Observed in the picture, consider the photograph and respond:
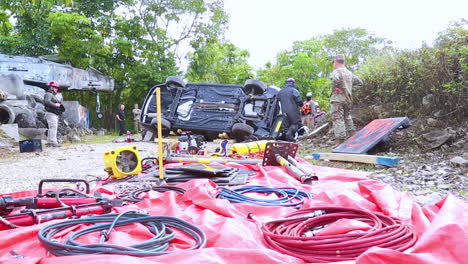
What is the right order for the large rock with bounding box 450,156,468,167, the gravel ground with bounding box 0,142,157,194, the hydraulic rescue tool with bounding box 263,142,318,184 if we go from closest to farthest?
the hydraulic rescue tool with bounding box 263,142,318,184, the large rock with bounding box 450,156,468,167, the gravel ground with bounding box 0,142,157,194

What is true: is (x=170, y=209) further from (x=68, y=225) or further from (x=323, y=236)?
(x=323, y=236)

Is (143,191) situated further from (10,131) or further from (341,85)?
(10,131)

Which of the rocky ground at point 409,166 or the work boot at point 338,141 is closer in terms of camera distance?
the rocky ground at point 409,166

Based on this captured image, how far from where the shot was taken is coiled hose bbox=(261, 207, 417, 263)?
200 cm

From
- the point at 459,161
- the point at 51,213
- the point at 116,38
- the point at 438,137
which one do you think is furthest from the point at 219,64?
the point at 51,213

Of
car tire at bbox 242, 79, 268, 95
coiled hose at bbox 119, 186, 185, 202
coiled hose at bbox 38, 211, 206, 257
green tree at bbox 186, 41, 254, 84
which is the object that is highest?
green tree at bbox 186, 41, 254, 84

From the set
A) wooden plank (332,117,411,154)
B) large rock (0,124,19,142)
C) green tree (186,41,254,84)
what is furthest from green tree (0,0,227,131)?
wooden plank (332,117,411,154)

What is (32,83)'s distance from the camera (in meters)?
18.9

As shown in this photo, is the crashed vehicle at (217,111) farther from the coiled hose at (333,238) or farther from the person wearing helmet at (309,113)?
the person wearing helmet at (309,113)

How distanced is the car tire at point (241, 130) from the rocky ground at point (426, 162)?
4.34ft

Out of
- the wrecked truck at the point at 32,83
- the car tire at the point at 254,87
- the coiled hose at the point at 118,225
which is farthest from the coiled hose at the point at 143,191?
the wrecked truck at the point at 32,83

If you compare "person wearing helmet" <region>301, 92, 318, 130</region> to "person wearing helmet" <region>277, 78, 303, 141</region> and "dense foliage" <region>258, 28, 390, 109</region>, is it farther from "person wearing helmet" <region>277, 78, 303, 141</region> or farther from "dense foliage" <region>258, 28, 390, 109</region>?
"dense foliage" <region>258, 28, 390, 109</region>

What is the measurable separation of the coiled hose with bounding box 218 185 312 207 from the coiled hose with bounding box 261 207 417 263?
69 centimetres

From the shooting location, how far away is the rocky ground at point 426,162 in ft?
14.8
